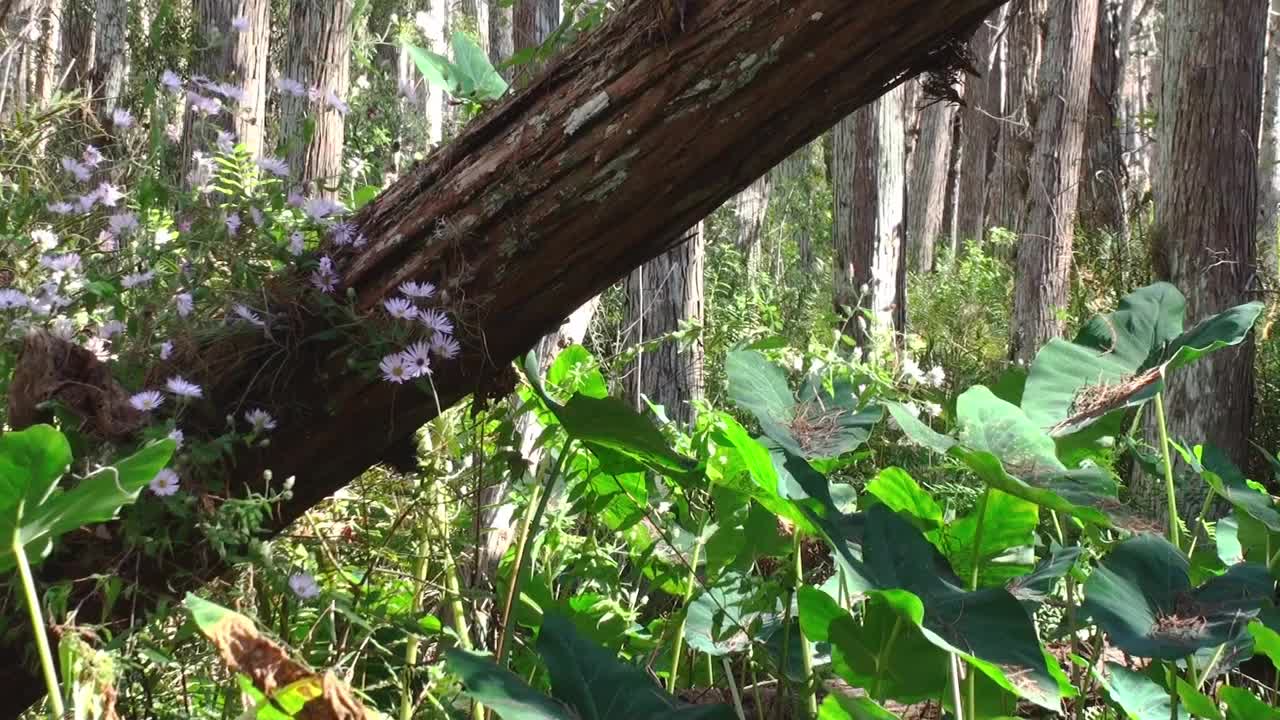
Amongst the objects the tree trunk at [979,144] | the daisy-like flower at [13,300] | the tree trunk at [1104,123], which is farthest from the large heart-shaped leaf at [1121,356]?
the tree trunk at [979,144]

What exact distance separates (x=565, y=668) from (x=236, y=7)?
601cm

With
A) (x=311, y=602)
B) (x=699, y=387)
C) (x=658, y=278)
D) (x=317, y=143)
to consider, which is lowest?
(x=311, y=602)

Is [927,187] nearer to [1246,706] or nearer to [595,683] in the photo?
[1246,706]

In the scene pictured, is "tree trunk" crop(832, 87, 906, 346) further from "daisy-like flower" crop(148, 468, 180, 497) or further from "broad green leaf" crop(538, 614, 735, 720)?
"daisy-like flower" crop(148, 468, 180, 497)

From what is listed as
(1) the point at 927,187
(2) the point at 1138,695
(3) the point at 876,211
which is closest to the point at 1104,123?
(3) the point at 876,211

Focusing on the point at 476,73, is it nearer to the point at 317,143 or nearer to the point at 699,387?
the point at 699,387

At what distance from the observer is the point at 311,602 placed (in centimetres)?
189

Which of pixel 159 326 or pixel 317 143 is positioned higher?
pixel 317 143

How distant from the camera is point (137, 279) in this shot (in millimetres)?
1724

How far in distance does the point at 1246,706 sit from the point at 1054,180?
7.65m

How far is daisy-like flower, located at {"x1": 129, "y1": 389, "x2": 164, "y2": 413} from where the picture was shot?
5.10 ft

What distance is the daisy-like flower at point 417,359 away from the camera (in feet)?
5.27

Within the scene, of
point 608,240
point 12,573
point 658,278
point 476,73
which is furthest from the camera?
point 658,278

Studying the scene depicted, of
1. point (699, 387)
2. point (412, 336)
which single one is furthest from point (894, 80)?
point (699, 387)
